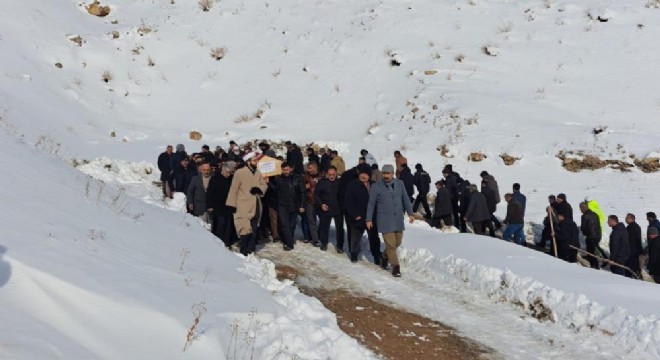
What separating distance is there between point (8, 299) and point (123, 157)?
16595 mm

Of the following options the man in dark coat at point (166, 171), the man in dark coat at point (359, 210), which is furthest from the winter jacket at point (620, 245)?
the man in dark coat at point (166, 171)

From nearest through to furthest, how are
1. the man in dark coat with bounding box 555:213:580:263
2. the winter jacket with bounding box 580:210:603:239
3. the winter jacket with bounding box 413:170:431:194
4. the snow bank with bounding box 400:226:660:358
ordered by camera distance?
the snow bank with bounding box 400:226:660:358 < the man in dark coat with bounding box 555:213:580:263 < the winter jacket with bounding box 580:210:603:239 < the winter jacket with bounding box 413:170:431:194

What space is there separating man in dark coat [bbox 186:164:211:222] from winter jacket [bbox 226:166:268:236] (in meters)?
1.89

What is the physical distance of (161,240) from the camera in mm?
7746

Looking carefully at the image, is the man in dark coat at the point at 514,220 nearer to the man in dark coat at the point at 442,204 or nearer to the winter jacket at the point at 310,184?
the man in dark coat at the point at 442,204

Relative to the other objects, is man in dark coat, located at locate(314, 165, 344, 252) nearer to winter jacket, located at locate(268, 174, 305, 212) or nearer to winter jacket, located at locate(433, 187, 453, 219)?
winter jacket, located at locate(268, 174, 305, 212)

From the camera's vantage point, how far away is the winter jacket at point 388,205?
949 centimetres

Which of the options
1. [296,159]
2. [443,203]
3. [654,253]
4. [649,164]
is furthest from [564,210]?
[296,159]

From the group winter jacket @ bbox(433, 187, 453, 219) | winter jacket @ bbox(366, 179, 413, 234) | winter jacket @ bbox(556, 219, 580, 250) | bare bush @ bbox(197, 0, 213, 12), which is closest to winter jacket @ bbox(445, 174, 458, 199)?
winter jacket @ bbox(433, 187, 453, 219)

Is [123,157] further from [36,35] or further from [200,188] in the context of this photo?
[36,35]

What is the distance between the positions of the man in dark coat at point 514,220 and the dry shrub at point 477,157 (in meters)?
5.41

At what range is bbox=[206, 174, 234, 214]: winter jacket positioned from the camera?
33.2 ft

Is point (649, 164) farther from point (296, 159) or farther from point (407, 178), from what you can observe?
point (296, 159)

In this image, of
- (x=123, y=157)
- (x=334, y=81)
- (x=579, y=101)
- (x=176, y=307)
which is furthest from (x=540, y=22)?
(x=176, y=307)
